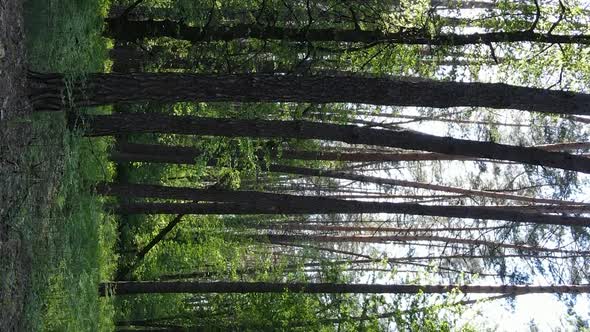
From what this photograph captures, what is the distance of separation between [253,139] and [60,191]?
12.6 ft

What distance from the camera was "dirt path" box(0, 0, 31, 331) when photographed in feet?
22.6

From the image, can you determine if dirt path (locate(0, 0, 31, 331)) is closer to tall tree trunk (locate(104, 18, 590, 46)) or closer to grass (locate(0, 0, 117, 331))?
grass (locate(0, 0, 117, 331))

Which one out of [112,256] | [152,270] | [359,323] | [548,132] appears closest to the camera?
[359,323]

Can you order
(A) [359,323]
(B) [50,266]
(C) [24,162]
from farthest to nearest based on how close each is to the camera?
(A) [359,323] → (B) [50,266] → (C) [24,162]

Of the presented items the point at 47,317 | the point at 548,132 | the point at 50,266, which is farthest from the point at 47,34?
the point at 548,132

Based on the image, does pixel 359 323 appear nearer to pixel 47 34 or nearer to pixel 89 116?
pixel 89 116

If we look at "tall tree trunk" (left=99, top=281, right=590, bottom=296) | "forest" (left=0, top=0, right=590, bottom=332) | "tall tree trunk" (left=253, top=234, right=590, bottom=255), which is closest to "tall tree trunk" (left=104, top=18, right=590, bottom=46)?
"forest" (left=0, top=0, right=590, bottom=332)

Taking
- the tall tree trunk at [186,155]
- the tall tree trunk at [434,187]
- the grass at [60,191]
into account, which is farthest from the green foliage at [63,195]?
the tall tree trunk at [434,187]

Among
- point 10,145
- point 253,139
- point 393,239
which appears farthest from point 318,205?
point 393,239

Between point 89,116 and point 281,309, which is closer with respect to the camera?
point 89,116

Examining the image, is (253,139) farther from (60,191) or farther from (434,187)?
(434,187)

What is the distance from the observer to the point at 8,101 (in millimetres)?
6863

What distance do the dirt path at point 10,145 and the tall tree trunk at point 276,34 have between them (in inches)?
144

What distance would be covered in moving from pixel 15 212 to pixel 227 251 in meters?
12.8
